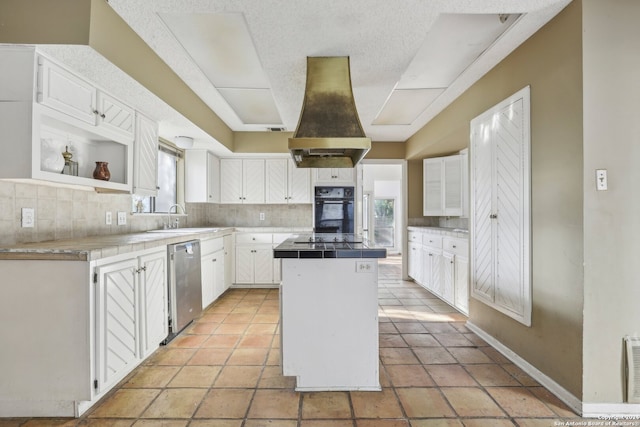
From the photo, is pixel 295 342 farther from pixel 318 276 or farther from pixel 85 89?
pixel 85 89

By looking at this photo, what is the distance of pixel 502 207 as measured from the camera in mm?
2436

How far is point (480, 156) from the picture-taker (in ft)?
8.99

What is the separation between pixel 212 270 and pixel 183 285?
0.90m

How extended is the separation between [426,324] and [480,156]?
5.69ft

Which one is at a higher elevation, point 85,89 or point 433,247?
point 85,89

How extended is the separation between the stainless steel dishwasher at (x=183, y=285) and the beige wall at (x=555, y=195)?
2828 mm

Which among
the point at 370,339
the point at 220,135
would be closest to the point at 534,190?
the point at 370,339

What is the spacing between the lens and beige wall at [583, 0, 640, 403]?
1715mm

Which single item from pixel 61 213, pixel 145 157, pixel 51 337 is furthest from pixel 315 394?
pixel 145 157

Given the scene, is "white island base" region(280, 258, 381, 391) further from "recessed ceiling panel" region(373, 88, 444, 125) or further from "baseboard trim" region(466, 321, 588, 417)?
"recessed ceiling panel" region(373, 88, 444, 125)

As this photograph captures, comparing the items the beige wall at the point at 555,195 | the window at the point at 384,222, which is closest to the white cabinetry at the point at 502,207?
the beige wall at the point at 555,195

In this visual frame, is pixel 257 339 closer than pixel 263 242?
Yes

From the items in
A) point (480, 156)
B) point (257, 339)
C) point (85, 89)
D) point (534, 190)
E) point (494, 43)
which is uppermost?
point (494, 43)

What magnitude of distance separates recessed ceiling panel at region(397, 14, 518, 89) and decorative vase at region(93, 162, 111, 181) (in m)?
2.61
